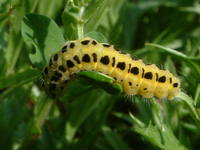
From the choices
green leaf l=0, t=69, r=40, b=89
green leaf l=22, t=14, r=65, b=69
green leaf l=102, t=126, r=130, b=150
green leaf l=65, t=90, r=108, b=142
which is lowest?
green leaf l=102, t=126, r=130, b=150

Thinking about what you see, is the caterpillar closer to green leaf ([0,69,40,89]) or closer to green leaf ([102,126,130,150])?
green leaf ([0,69,40,89])

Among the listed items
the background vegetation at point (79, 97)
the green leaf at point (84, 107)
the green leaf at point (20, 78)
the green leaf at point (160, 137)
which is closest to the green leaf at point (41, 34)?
the background vegetation at point (79, 97)

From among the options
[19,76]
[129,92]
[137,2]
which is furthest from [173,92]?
[137,2]

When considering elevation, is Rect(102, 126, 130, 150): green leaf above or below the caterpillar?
below

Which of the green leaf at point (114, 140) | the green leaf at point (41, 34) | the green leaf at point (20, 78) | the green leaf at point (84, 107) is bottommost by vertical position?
the green leaf at point (114, 140)

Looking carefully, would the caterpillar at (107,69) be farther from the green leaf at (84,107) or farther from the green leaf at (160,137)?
the green leaf at (84,107)

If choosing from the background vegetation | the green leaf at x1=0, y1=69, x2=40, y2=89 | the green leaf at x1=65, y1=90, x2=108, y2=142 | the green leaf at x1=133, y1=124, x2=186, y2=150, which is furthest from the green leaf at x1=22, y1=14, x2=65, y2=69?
the green leaf at x1=65, y1=90, x2=108, y2=142

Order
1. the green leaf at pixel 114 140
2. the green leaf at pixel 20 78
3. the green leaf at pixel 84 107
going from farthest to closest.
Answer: the green leaf at pixel 84 107 → the green leaf at pixel 114 140 → the green leaf at pixel 20 78
